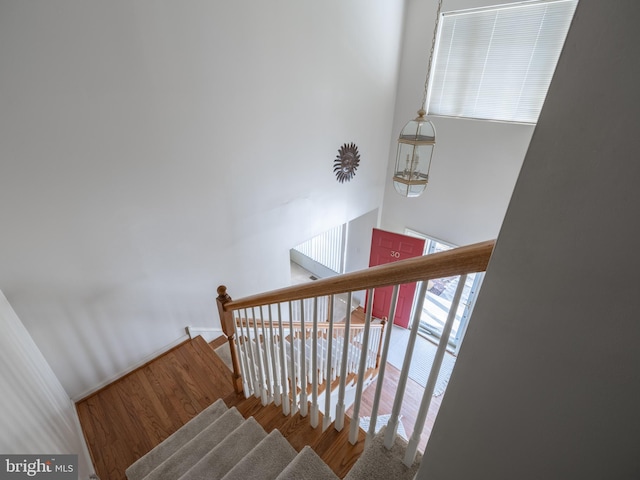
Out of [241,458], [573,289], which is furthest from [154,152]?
[573,289]

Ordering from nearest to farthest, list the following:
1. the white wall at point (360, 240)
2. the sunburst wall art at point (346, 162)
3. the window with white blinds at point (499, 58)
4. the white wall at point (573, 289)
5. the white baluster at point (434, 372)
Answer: the white wall at point (573, 289) → the white baluster at point (434, 372) → the window with white blinds at point (499, 58) → the sunburst wall art at point (346, 162) → the white wall at point (360, 240)

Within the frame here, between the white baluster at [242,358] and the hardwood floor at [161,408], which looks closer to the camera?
the hardwood floor at [161,408]

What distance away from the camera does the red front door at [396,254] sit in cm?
483

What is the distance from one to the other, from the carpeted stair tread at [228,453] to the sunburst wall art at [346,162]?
10.2 feet

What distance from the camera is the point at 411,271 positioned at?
78 cm

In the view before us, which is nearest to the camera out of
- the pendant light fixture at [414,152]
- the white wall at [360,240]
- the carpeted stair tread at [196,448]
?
the carpeted stair tread at [196,448]

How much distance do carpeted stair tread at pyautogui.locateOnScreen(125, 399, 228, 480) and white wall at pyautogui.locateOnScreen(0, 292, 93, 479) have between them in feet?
0.93

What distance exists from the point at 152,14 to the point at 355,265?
481cm

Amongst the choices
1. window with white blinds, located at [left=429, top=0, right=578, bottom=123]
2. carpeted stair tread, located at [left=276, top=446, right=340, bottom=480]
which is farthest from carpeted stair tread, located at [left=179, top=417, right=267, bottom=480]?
window with white blinds, located at [left=429, top=0, right=578, bottom=123]

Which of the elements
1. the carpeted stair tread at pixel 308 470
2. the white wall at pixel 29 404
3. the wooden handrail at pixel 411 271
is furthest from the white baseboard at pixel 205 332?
the wooden handrail at pixel 411 271

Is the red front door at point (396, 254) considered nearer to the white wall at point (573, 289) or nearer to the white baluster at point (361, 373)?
the white baluster at point (361, 373)

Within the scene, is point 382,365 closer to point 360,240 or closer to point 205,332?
point 205,332

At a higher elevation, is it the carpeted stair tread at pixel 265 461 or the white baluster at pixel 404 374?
the white baluster at pixel 404 374

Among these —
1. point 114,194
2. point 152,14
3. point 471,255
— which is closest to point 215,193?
point 114,194
